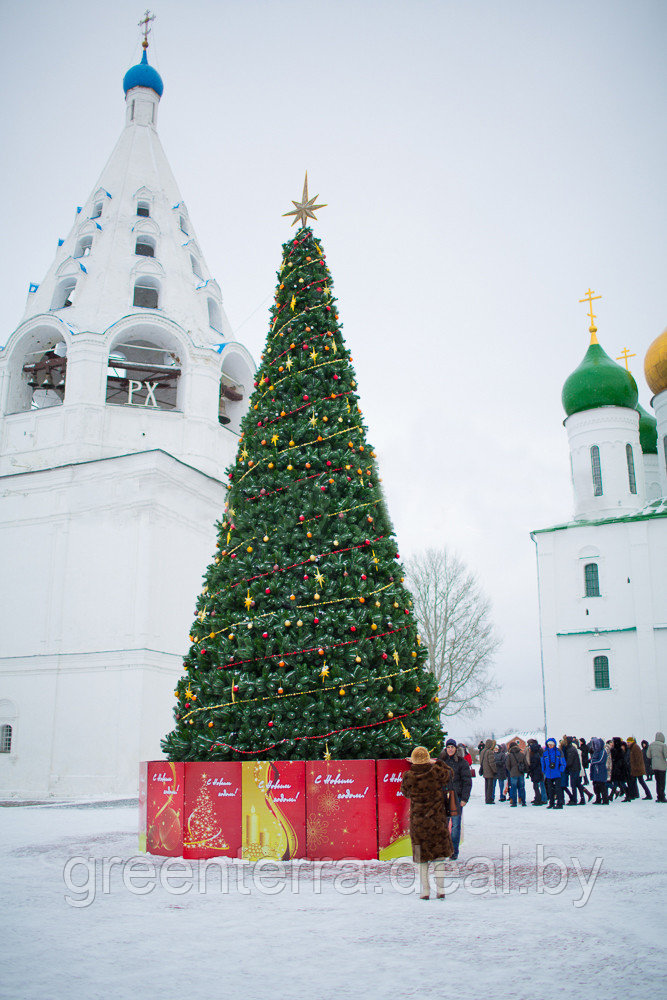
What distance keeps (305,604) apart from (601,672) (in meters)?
24.1

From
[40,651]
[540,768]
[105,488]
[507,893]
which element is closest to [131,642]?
[40,651]

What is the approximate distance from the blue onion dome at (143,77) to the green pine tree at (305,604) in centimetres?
2507

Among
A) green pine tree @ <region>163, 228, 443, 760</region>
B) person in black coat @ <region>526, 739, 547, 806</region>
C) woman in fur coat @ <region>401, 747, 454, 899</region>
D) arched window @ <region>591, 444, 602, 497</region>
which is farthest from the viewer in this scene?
arched window @ <region>591, 444, 602, 497</region>

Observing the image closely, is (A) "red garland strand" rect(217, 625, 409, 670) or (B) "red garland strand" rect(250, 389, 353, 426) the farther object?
(B) "red garland strand" rect(250, 389, 353, 426)

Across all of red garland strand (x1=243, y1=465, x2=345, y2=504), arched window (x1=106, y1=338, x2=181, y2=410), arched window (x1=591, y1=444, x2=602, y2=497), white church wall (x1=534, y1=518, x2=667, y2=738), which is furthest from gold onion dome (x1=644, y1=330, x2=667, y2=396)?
red garland strand (x1=243, y1=465, x2=345, y2=504)

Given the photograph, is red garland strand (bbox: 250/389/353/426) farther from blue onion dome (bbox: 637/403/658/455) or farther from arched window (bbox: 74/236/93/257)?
blue onion dome (bbox: 637/403/658/455)

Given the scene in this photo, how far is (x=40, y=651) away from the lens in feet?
72.6

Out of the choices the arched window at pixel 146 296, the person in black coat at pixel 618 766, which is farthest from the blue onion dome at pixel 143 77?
the person in black coat at pixel 618 766

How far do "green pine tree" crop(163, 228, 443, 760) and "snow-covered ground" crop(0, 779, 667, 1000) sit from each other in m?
1.56

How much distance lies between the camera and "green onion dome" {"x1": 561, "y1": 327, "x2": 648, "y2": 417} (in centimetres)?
3425

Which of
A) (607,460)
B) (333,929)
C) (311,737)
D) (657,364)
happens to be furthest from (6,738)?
(657,364)

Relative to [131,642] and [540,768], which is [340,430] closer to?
[540,768]

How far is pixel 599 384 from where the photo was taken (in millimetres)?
34312

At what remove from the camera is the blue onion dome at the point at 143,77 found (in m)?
31.0
